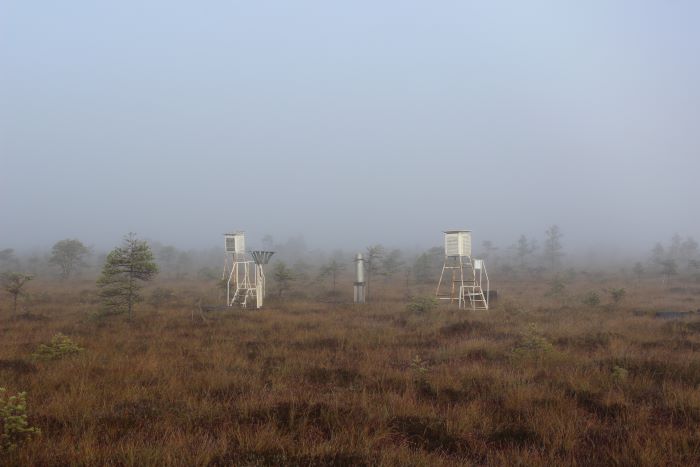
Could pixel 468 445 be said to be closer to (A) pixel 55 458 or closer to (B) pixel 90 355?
(A) pixel 55 458

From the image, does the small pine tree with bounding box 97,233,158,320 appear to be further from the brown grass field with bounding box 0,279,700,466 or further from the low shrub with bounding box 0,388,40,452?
the low shrub with bounding box 0,388,40,452

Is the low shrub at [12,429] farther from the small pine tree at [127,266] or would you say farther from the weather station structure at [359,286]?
the weather station structure at [359,286]

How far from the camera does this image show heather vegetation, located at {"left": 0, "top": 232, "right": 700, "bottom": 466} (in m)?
4.69

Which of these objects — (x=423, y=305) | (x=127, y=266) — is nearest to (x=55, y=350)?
(x=127, y=266)

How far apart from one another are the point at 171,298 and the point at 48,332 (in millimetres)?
10343

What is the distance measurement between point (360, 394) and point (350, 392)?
10.1 inches

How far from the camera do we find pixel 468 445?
17.0ft

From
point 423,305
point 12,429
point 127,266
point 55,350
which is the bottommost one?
point 423,305

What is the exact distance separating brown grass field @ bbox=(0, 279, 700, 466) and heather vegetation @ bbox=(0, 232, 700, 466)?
0.03 meters

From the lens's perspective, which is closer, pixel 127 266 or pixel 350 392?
pixel 350 392

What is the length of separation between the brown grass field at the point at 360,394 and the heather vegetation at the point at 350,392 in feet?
0.11

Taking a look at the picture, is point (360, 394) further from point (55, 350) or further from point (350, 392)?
point (55, 350)

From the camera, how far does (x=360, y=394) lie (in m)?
6.89

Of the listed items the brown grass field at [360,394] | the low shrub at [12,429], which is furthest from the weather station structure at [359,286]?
the low shrub at [12,429]
